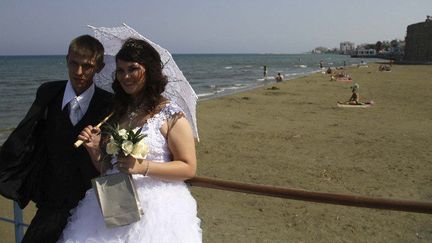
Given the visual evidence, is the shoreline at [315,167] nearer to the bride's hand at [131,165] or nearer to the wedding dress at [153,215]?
the wedding dress at [153,215]

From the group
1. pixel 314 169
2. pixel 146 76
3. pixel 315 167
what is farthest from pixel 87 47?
pixel 315 167

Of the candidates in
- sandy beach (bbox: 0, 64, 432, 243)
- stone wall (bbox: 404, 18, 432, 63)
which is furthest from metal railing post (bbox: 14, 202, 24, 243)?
stone wall (bbox: 404, 18, 432, 63)

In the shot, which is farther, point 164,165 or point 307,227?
point 307,227

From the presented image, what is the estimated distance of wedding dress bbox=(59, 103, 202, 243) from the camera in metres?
1.92

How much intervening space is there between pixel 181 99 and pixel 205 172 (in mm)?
6931

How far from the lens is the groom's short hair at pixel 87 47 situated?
212cm

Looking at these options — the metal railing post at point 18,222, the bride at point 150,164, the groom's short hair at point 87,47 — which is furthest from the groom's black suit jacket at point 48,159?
the metal railing post at point 18,222

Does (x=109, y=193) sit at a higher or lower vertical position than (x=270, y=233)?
higher

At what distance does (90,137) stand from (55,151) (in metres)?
0.34

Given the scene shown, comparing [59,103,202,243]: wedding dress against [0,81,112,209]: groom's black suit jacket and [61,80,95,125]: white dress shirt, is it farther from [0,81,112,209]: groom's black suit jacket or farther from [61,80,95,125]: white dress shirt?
[61,80,95,125]: white dress shirt

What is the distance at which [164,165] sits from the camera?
6.35 feet

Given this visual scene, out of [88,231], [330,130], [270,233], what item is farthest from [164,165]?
[330,130]

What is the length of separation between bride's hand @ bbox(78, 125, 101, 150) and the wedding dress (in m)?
0.16

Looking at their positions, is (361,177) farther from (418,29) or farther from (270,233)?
(418,29)
